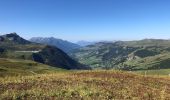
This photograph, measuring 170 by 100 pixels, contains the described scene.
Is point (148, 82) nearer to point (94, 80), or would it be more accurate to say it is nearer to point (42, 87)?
point (94, 80)

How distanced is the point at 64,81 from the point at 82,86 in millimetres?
3345

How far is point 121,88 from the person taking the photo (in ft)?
90.0

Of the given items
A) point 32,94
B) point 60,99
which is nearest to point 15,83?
point 32,94

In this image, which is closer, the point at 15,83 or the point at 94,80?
the point at 15,83

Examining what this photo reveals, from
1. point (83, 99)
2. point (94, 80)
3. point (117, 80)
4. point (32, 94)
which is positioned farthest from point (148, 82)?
point (32, 94)

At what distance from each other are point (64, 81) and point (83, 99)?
278 inches

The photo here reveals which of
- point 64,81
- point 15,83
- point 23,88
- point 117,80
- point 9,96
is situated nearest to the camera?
point 9,96

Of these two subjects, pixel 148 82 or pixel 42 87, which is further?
pixel 148 82

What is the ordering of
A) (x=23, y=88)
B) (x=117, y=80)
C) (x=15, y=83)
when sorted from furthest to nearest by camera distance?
(x=117, y=80), (x=15, y=83), (x=23, y=88)

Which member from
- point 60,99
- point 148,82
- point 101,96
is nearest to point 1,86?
point 60,99

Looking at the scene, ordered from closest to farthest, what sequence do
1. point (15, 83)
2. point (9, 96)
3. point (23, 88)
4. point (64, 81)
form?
1. point (9, 96)
2. point (23, 88)
3. point (15, 83)
4. point (64, 81)

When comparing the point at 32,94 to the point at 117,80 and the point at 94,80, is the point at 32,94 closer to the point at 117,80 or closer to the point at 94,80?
the point at 94,80

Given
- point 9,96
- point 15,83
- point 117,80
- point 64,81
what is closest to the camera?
point 9,96

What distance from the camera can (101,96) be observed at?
23438 millimetres
